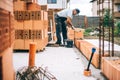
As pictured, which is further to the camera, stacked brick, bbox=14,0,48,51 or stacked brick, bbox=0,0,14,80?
stacked brick, bbox=14,0,48,51

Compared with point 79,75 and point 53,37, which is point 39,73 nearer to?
point 79,75

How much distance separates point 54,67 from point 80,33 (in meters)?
8.20

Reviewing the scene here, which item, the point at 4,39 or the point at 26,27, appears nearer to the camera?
the point at 4,39

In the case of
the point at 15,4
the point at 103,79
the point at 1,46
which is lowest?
the point at 103,79

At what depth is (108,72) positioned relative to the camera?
24.7 ft

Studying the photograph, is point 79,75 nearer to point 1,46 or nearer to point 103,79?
point 103,79

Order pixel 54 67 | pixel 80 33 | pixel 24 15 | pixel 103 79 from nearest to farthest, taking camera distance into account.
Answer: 1. pixel 103 79
2. pixel 54 67
3. pixel 24 15
4. pixel 80 33

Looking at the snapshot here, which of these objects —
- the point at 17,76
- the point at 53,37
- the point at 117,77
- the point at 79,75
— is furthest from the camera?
the point at 53,37

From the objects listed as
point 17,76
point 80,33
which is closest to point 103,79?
point 17,76

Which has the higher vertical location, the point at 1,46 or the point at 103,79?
the point at 1,46

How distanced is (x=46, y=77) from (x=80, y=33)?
10.4 metres

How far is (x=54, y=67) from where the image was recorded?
31.1ft

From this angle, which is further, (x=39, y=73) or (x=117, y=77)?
(x=39, y=73)

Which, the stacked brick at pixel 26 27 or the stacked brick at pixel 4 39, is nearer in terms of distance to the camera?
the stacked brick at pixel 4 39
